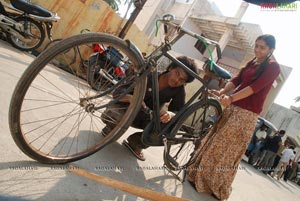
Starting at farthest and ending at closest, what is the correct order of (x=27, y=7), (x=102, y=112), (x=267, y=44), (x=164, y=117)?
(x=27, y=7), (x=267, y=44), (x=164, y=117), (x=102, y=112)

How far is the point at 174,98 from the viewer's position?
3.15 metres

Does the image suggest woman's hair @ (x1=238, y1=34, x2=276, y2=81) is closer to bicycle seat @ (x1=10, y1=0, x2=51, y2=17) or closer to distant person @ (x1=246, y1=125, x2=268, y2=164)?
bicycle seat @ (x1=10, y1=0, x2=51, y2=17)

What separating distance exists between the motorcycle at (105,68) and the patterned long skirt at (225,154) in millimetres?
1278

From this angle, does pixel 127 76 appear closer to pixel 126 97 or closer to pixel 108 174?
pixel 126 97

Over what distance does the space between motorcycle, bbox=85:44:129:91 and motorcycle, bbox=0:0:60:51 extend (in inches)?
64.1

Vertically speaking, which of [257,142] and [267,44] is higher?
[267,44]

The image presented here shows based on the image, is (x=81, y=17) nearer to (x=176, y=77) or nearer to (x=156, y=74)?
(x=176, y=77)

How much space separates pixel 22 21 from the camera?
6.23 meters

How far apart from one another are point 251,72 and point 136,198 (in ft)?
6.00

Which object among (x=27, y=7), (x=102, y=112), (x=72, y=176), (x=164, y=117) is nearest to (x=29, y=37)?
(x=27, y=7)

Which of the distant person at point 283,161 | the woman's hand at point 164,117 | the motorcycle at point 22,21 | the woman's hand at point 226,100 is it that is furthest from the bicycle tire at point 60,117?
the distant person at point 283,161

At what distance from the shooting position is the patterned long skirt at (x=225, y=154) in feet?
10.1

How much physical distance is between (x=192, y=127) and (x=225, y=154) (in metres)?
0.46

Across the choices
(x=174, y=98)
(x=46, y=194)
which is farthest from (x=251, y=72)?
(x=46, y=194)
